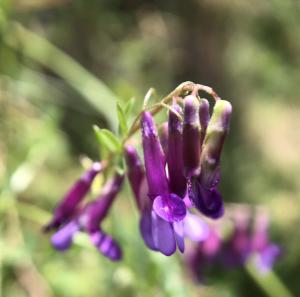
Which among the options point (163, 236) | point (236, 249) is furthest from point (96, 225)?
point (236, 249)

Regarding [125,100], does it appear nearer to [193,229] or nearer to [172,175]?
[193,229]

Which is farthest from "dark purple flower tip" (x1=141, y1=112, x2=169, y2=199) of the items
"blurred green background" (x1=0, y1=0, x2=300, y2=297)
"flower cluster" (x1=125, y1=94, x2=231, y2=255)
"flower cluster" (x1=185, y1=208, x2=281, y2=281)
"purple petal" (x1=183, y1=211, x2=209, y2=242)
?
"flower cluster" (x1=185, y1=208, x2=281, y2=281)

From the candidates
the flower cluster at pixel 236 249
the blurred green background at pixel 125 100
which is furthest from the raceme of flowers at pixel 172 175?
the flower cluster at pixel 236 249

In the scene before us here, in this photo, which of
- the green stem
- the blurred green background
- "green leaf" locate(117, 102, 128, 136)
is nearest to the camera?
"green leaf" locate(117, 102, 128, 136)

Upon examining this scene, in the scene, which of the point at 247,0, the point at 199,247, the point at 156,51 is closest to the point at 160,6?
the point at 156,51

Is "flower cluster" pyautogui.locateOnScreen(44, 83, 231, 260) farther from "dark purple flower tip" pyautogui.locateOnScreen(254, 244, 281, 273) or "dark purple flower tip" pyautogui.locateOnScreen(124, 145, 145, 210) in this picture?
"dark purple flower tip" pyautogui.locateOnScreen(254, 244, 281, 273)

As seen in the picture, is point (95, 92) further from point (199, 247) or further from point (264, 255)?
point (264, 255)
